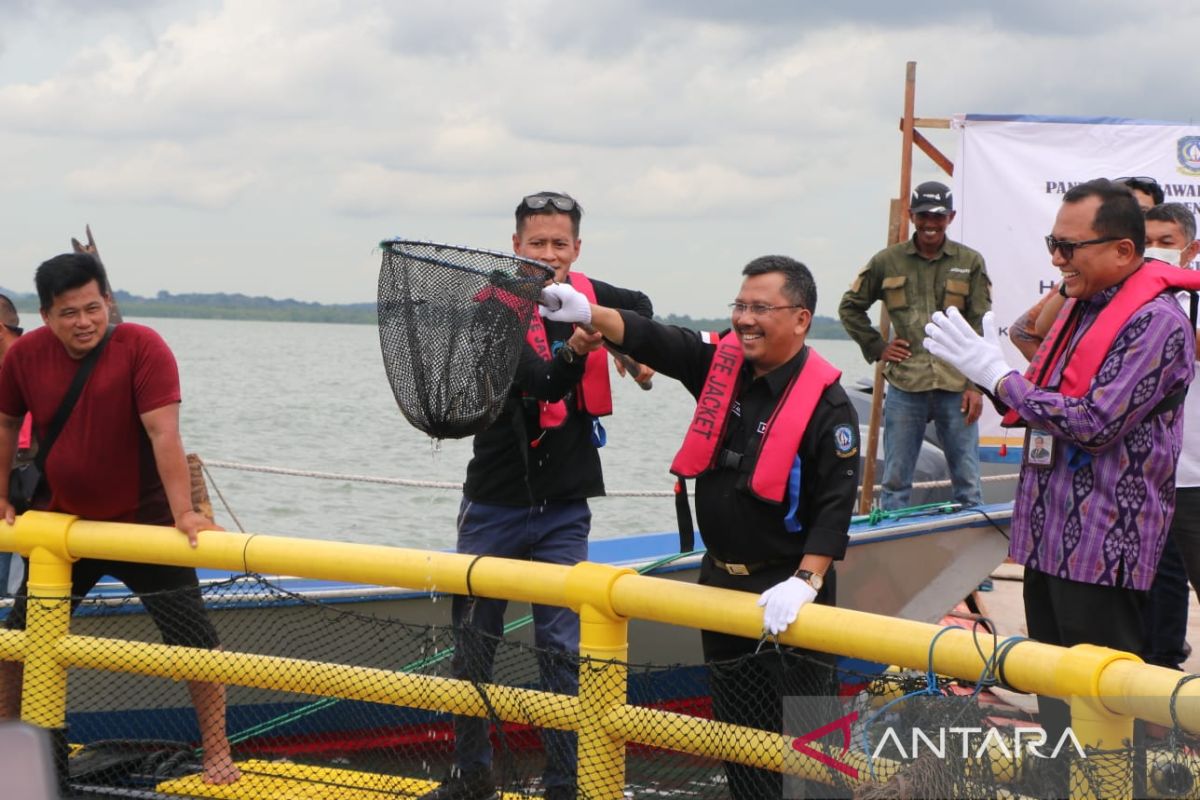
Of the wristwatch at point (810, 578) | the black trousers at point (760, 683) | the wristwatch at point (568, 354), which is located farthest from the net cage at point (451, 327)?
the wristwatch at point (810, 578)

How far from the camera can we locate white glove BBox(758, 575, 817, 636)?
347cm

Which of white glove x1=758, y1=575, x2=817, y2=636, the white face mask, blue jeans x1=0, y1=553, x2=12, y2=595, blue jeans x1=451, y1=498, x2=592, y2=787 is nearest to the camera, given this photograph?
white glove x1=758, y1=575, x2=817, y2=636

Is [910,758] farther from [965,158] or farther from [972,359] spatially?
[965,158]

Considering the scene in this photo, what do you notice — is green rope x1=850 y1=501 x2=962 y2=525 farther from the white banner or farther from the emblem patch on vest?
the emblem patch on vest

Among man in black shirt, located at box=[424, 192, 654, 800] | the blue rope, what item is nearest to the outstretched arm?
man in black shirt, located at box=[424, 192, 654, 800]

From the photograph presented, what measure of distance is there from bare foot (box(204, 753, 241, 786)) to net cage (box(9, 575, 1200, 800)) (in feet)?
0.14

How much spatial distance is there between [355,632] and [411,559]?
8.35ft

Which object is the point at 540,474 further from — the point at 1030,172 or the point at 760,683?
the point at 1030,172

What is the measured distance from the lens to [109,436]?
4680mm

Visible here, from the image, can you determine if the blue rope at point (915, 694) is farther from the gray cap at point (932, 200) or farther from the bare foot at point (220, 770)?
the gray cap at point (932, 200)

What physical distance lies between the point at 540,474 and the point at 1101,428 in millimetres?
1874

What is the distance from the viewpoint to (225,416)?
3041 cm

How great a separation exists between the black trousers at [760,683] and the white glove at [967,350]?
72 cm

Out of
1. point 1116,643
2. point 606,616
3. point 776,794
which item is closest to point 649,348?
point 606,616
